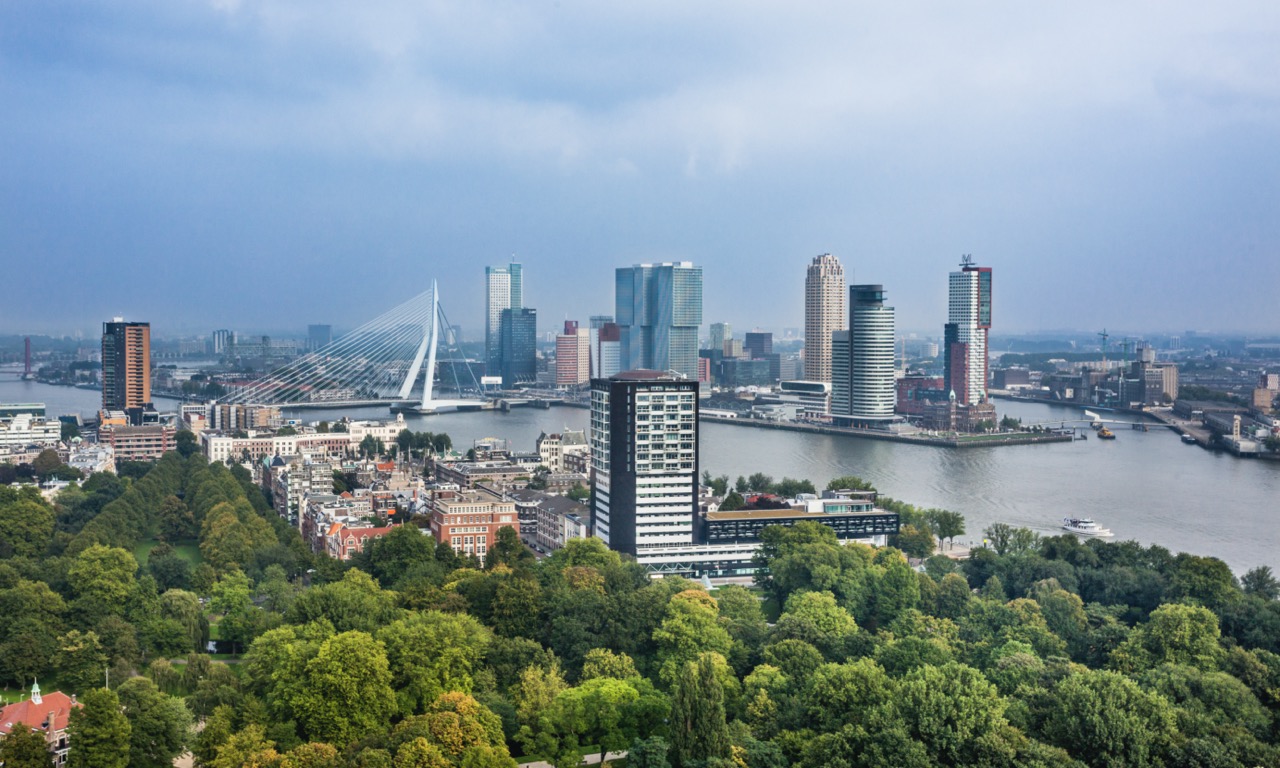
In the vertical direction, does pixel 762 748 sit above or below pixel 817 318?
below

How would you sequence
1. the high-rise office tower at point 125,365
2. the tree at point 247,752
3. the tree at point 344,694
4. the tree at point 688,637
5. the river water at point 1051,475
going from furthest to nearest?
the high-rise office tower at point 125,365, the river water at point 1051,475, the tree at point 688,637, the tree at point 344,694, the tree at point 247,752

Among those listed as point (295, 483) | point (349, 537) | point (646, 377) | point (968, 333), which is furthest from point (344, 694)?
point (968, 333)

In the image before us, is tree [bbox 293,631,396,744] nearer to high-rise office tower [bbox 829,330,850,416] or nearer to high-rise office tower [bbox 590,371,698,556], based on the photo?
high-rise office tower [bbox 590,371,698,556]

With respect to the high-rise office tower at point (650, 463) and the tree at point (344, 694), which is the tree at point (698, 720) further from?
the high-rise office tower at point (650, 463)

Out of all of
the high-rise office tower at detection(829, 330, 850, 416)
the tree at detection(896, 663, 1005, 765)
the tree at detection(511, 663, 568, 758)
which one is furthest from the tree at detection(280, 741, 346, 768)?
the high-rise office tower at detection(829, 330, 850, 416)

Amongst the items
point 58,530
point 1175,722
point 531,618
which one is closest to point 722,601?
point 531,618

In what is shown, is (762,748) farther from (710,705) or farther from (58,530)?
(58,530)

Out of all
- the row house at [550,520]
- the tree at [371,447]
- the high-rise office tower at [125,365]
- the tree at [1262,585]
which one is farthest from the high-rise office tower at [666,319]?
the tree at [1262,585]
